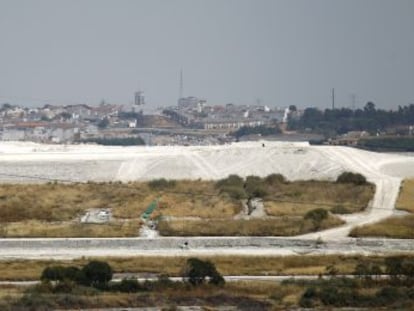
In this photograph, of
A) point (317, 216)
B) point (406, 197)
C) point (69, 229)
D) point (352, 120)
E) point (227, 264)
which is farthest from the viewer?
point (352, 120)

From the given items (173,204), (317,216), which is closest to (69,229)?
(173,204)

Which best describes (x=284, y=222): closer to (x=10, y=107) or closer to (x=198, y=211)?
(x=198, y=211)

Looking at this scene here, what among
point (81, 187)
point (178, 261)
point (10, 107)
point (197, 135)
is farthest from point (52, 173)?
point (10, 107)

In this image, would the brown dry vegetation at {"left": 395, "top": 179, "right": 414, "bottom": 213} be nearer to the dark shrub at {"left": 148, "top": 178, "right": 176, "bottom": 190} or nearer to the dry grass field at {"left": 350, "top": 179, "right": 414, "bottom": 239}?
the dry grass field at {"left": 350, "top": 179, "right": 414, "bottom": 239}

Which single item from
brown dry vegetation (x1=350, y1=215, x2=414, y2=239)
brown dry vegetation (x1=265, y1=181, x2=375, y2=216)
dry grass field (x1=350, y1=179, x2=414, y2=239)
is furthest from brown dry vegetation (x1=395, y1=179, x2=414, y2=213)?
brown dry vegetation (x1=350, y1=215, x2=414, y2=239)

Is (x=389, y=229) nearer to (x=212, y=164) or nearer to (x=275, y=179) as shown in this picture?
(x=275, y=179)

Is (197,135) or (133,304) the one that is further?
(197,135)
